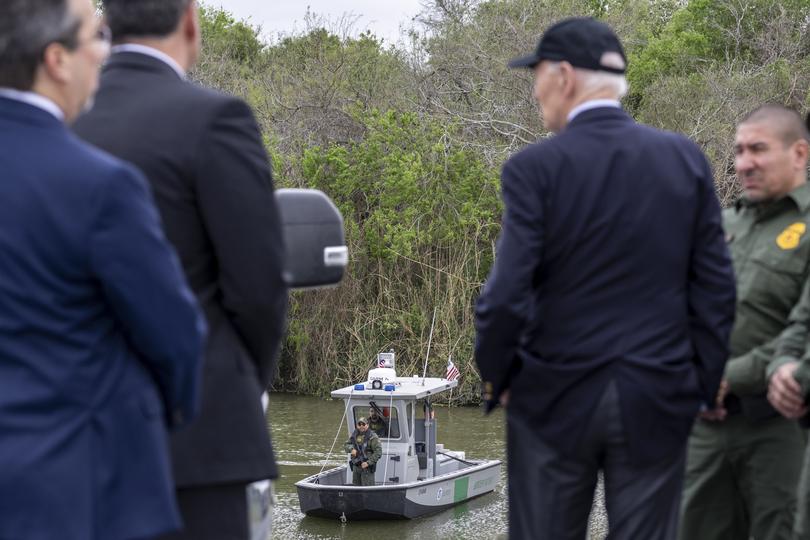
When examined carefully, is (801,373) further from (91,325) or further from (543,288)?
(91,325)

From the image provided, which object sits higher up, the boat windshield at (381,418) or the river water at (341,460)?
the boat windshield at (381,418)

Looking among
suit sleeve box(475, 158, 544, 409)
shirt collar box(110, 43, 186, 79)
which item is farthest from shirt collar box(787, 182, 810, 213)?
shirt collar box(110, 43, 186, 79)

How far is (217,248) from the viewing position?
2770mm

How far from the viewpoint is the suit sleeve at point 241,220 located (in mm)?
2756

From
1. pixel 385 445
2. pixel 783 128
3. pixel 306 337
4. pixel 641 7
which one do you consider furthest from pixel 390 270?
pixel 783 128

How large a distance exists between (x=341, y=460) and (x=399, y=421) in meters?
5.24

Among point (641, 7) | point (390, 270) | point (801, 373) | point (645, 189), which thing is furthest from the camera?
point (641, 7)

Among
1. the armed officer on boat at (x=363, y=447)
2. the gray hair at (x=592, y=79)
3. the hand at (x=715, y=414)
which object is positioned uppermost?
the gray hair at (x=592, y=79)

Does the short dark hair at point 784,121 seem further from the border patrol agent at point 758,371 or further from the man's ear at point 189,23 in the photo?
the man's ear at point 189,23

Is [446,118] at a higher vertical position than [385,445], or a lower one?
higher

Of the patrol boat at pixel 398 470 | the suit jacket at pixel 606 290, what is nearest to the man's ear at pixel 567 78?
the suit jacket at pixel 606 290

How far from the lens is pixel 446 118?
3488 cm

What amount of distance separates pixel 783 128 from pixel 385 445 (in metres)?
24.4

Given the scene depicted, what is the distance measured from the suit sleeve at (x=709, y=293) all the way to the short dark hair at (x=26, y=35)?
1865mm
